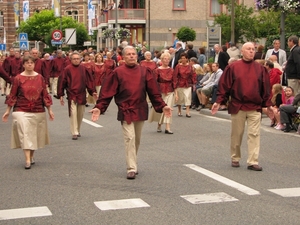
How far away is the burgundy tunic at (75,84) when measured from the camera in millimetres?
14672

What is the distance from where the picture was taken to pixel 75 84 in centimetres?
1476

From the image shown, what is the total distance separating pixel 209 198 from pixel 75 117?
6.88 metres

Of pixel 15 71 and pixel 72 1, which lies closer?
pixel 15 71

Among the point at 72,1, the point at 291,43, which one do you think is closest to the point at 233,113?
the point at 291,43

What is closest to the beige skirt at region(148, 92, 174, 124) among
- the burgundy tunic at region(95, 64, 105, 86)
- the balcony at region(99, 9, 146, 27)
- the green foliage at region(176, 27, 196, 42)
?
the burgundy tunic at region(95, 64, 105, 86)

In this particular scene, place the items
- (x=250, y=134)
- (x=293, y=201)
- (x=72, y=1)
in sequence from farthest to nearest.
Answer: (x=72, y=1), (x=250, y=134), (x=293, y=201)

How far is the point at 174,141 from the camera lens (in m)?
13.7

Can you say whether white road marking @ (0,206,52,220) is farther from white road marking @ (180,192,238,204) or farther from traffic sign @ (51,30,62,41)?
traffic sign @ (51,30,62,41)

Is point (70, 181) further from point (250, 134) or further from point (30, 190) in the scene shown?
point (250, 134)

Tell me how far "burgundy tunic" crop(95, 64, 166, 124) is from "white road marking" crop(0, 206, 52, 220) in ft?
7.92

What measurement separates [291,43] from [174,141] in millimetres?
4080

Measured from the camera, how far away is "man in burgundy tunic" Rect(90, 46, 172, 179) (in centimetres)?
968

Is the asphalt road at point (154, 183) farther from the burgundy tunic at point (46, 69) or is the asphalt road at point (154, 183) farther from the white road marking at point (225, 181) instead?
the burgundy tunic at point (46, 69)

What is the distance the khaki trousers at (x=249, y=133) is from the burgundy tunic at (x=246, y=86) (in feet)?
0.34
